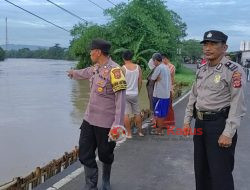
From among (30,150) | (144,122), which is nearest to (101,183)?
(30,150)

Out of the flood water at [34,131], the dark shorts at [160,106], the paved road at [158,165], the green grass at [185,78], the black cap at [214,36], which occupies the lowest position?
the flood water at [34,131]

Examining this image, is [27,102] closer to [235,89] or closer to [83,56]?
[235,89]

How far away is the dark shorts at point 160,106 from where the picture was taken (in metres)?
8.91

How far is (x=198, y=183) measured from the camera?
176 inches

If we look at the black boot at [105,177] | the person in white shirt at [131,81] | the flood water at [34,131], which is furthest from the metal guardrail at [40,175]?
the person in white shirt at [131,81]

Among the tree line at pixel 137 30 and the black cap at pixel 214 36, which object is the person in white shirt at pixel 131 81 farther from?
the tree line at pixel 137 30

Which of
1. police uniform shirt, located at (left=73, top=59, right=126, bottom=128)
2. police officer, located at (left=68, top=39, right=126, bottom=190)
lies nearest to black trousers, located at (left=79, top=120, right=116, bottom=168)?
police officer, located at (left=68, top=39, right=126, bottom=190)

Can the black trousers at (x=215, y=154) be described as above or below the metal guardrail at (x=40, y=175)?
above

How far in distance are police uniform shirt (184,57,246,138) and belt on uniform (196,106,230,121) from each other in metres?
0.03

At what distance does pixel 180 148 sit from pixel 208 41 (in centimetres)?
389

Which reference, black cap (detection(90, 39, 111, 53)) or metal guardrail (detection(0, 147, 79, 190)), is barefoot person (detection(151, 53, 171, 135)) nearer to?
metal guardrail (detection(0, 147, 79, 190))

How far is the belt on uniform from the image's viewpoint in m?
4.07

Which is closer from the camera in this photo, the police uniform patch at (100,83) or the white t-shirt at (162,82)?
the police uniform patch at (100,83)

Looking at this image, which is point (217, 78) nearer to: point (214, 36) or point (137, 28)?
point (214, 36)
